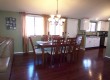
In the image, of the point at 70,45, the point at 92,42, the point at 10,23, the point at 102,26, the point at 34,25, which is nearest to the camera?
the point at 70,45

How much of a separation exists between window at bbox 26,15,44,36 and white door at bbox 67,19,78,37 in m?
1.79

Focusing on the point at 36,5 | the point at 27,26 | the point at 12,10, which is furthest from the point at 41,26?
the point at 12,10

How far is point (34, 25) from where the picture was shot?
5199mm

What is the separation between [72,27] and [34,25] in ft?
8.21

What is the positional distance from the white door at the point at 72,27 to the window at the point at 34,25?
1.79 meters

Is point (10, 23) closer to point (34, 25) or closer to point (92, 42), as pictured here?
point (34, 25)

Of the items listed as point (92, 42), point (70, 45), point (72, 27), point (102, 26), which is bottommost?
point (92, 42)

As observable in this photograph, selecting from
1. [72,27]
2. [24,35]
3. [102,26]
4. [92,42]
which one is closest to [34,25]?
[24,35]

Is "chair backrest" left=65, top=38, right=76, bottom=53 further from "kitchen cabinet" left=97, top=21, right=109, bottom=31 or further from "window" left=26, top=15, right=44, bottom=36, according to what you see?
"kitchen cabinet" left=97, top=21, right=109, bottom=31

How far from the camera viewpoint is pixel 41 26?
17.4ft

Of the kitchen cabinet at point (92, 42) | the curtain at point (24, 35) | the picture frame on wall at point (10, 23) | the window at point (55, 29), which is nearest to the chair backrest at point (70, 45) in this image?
the window at point (55, 29)

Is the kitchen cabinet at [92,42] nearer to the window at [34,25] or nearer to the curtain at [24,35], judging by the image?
the window at [34,25]

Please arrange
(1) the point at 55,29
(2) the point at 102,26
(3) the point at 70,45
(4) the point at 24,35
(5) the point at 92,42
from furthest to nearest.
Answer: (2) the point at 102,26, (5) the point at 92,42, (1) the point at 55,29, (4) the point at 24,35, (3) the point at 70,45

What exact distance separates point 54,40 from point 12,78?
1769 millimetres
